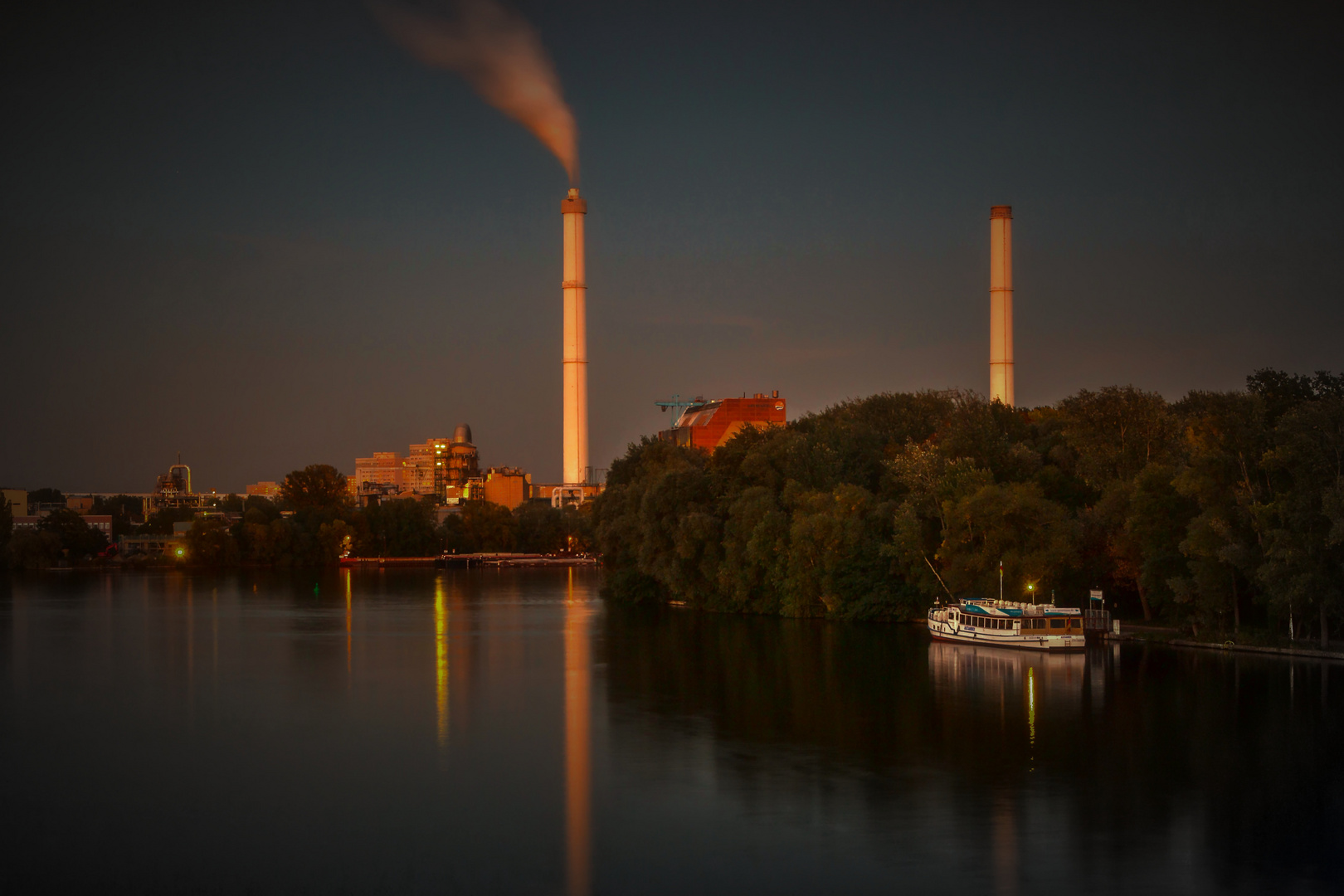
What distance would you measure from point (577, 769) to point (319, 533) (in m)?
107

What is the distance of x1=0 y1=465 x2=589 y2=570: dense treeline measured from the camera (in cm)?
12206

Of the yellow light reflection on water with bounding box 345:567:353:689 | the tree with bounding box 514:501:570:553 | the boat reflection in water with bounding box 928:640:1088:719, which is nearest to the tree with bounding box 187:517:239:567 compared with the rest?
the tree with bounding box 514:501:570:553

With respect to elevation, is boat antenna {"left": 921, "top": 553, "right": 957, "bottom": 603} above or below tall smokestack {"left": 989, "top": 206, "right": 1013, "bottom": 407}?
below

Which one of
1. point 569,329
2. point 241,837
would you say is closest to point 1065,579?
point 241,837

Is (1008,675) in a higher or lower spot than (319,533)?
lower

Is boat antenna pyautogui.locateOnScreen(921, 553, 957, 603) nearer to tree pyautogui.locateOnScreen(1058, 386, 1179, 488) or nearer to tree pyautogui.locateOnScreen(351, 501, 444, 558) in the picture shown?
tree pyautogui.locateOnScreen(1058, 386, 1179, 488)

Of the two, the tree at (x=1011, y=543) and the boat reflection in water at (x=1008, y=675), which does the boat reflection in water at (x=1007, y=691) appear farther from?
the tree at (x=1011, y=543)

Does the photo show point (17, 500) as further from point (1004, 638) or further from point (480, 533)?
point (1004, 638)

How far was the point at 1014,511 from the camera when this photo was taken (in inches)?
1810

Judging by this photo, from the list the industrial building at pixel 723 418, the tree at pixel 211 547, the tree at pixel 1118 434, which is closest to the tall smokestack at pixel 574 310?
the industrial building at pixel 723 418

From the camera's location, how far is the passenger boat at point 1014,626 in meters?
41.4

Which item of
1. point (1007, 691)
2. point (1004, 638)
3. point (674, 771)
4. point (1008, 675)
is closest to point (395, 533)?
point (1004, 638)

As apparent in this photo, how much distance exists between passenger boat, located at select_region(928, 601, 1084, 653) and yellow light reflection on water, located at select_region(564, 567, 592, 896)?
13192 millimetres

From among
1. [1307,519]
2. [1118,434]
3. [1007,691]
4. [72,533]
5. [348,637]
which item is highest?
[1118,434]
